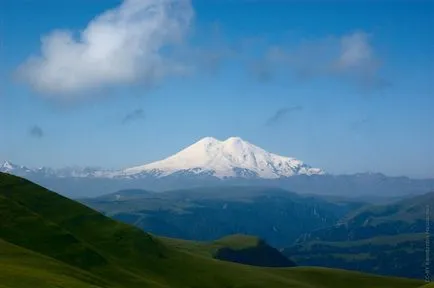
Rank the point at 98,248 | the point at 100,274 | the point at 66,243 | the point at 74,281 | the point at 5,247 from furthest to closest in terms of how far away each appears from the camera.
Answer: the point at 98,248, the point at 66,243, the point at 100,274, the point at 5,247, the point at 74,281

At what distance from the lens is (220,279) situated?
7785 inches

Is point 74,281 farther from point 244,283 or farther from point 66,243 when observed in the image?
point 244,283

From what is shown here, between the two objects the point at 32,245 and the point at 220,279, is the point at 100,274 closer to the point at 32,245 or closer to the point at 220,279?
the point at 32,245

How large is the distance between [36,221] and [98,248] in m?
24.1

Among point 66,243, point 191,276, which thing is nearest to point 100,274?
point 66,243

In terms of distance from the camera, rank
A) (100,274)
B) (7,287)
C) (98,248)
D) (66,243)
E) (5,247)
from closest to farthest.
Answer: (7,287) → (5,247) → (100,274) → (66,243) → (98,248)

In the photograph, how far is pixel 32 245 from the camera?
165 metres

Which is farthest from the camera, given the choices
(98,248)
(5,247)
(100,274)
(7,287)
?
(98,248)

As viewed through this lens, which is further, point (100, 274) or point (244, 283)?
point (244, 283)

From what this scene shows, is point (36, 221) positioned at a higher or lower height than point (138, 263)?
higher

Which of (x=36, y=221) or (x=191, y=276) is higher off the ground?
(x=36, y=221)

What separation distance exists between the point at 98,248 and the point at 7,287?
326ft

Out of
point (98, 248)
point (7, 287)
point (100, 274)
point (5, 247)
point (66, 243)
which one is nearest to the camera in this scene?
point (7, 287)

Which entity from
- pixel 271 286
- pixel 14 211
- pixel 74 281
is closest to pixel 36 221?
pixel 14 211
